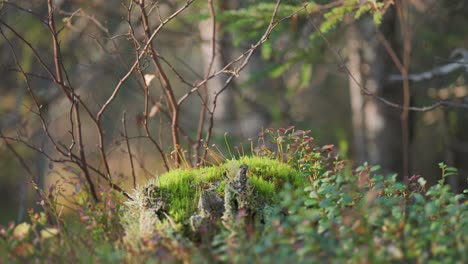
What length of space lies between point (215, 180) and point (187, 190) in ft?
0.76

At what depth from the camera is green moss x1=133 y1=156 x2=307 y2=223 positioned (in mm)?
3529

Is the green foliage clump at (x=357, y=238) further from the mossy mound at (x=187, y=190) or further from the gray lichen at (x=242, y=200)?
the mossy mound at (x=187, y=190)

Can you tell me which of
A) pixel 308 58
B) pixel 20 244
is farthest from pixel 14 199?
pixel 20 244

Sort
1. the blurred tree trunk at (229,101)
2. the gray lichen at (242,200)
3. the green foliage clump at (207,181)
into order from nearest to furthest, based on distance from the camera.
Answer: the gray lichen at (242,200) → the green foliage clump at (207,181) → the blurred tree trunk at (229,101)

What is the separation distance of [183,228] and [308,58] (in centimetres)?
353

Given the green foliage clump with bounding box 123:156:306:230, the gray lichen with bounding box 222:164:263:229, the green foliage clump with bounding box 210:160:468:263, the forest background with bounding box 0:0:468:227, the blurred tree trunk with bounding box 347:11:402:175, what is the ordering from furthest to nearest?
the blurred tree trunk with bounding box 347:11:402:175
the forest background with bounding box 0:0:468:227
the green foliage clump with bounding box 123:156:306:230
the gray lichen with bounding box 222:164:263:229
the green foliage clump with bounding box 210:160:468:263

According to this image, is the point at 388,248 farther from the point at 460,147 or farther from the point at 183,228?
the point at 460,147

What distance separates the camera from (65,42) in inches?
399

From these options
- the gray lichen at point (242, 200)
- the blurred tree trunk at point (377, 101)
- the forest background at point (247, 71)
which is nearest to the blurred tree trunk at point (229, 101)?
the forest background at point (247, 71)

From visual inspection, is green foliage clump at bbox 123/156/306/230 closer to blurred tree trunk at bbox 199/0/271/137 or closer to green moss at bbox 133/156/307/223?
green moss at bbox 133/156/307/223

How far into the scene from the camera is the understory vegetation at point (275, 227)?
9.14ft

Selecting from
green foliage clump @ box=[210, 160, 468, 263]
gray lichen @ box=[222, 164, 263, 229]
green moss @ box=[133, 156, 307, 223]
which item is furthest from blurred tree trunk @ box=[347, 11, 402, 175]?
green foliage clump @ box=[210, 160, 468, 263]

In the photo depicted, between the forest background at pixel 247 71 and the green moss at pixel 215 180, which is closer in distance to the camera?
the green moss at pixel 215 180

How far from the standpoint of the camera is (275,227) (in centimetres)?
301
